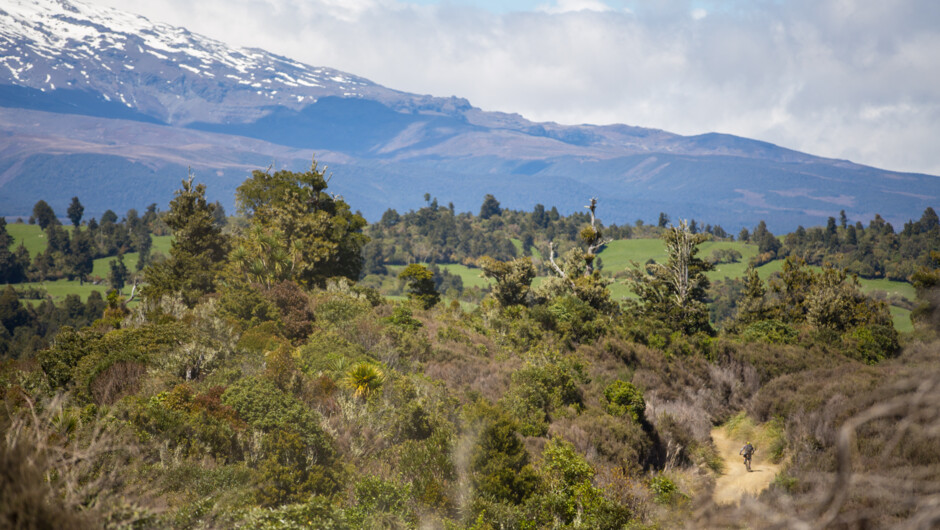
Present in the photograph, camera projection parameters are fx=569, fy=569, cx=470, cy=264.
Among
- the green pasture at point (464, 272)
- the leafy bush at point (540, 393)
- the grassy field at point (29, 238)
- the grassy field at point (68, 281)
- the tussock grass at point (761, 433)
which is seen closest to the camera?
the tussock grass at point (761, 433)

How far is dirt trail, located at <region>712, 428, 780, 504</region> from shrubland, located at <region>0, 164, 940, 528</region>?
0.43 metres

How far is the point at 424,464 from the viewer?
11641 mm

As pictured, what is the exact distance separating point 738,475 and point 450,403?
7356mm

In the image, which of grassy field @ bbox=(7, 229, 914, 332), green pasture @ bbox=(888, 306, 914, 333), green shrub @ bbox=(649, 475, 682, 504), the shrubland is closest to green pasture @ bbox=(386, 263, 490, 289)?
grassy field @ bbox=(7, 229, 914, 332)

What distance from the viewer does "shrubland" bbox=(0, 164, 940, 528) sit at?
20.3 feet

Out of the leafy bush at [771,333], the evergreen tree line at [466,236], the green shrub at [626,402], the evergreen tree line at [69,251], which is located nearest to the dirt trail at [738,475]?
the green shrub at [626,402]

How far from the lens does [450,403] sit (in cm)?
1530

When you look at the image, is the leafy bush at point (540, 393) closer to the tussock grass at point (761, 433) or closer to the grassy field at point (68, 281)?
the tussock grass at point (761, 433)

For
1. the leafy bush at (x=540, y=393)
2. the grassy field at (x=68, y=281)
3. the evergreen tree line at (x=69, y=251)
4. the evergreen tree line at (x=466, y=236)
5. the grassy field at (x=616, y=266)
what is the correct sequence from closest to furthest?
1. the leafy bush at (x=540, y=393)
2. the grassy field at (x=616, y=266)
3. the grassy field at (x=68, y=281)
4. the evergreen tree line at (x=69, y=251)
5. the evergreen tree line at (x=466, y=236)

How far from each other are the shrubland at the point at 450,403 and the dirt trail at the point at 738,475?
0.43 meters

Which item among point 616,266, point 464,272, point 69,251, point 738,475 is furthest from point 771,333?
point 69,251

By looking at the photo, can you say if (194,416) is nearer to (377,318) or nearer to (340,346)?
(340,346)

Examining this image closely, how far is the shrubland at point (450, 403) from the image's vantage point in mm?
6195

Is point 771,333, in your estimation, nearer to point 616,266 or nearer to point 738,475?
point 738,475
